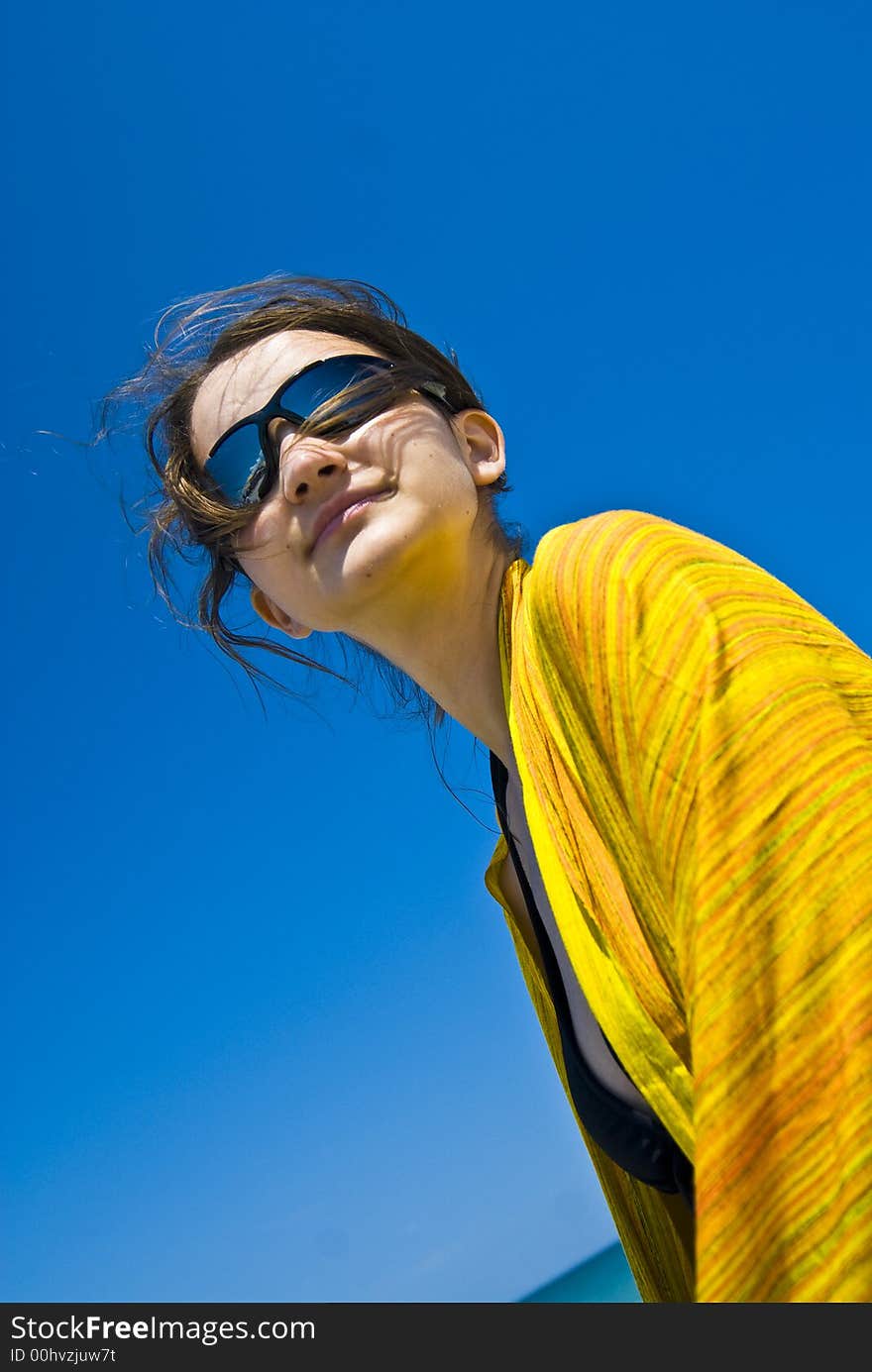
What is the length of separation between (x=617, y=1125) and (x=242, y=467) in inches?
64.2

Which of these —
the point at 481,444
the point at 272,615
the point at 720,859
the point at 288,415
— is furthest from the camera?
the point at 272,615

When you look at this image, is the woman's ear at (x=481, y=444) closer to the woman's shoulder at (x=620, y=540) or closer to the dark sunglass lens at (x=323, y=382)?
the dark sunglass lens at (x=323, y=382)

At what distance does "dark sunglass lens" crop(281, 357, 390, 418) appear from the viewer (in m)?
2.42

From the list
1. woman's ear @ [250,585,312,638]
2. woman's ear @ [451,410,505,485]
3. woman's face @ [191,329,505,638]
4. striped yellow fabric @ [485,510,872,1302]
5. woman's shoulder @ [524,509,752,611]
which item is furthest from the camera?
woman's ear @ [250,585,312,638]

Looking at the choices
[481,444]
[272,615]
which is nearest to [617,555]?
[481,444]

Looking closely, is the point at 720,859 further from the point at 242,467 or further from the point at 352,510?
the point at 242,467

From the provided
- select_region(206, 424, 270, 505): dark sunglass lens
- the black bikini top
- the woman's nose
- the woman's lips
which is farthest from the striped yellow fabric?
select_region(206, 424, 270, 505): dark sunglass lens

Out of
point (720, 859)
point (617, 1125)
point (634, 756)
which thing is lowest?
point (617, 1125)

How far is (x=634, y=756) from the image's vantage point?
5.33 ft

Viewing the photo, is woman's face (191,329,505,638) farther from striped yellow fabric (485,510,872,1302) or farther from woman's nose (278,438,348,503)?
striped yellow fabric (485,510,872,1302)
